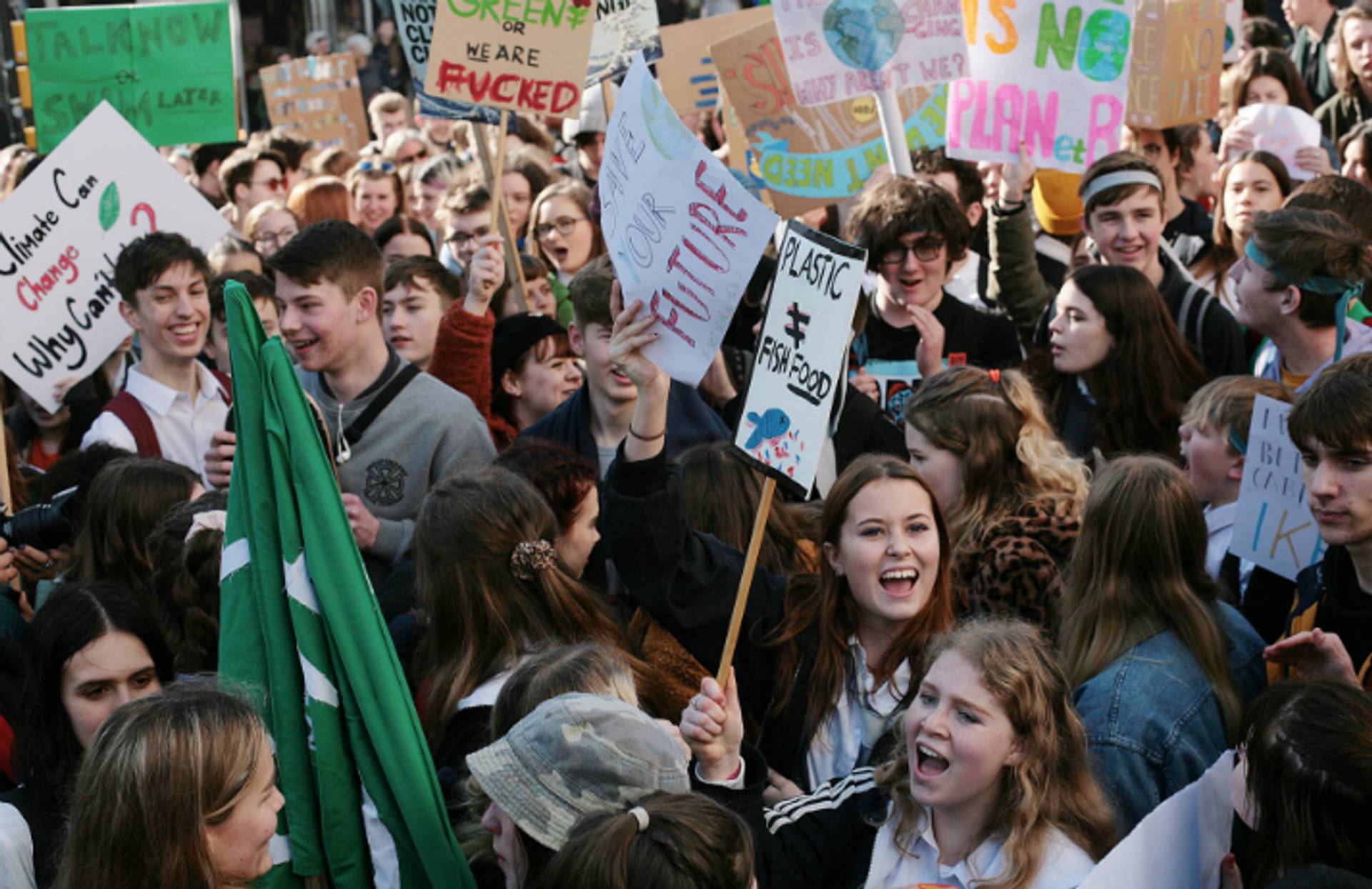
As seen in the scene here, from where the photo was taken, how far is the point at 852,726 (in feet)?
11.6

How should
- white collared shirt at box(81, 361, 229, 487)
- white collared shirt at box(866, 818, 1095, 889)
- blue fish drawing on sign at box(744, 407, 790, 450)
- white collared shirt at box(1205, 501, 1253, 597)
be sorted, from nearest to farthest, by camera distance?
white collared shirt at box(866, 818, 1095, 889) < blue fish drawing on sign at box(744, 407, 790, 450) < white collared shirt at box(1205, 501, 1253, 597) < white collared shirt at box(81, 361, 229, 487)

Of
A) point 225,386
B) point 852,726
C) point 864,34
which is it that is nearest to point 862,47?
point 864,34

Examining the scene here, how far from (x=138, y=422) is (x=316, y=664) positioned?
2925 mm

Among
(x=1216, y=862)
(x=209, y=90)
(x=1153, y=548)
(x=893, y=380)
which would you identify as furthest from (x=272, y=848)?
(x=209, y=90)

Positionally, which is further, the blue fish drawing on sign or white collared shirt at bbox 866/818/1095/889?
the blue fish drawing on sign

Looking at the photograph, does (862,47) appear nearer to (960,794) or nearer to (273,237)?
(273,237)

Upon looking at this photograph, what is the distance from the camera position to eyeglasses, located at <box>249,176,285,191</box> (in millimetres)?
10531

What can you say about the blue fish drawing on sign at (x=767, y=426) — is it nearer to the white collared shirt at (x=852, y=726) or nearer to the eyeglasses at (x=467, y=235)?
the white collared shirt at (x=852, y=726)

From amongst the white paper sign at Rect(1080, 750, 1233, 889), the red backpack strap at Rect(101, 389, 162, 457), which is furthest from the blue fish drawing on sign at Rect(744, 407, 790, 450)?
the red backpack strap at Rect(101, 389, 162, 457)

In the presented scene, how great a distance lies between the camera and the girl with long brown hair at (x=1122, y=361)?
5418 mm

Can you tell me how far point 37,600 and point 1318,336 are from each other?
4039 mm

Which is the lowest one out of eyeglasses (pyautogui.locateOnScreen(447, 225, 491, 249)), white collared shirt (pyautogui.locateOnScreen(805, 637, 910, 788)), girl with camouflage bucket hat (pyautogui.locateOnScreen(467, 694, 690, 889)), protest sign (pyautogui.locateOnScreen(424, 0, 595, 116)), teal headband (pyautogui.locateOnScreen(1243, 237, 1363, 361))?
eyeglasses (pyautogui.locateOnScreen(447, 225, 491, 249))

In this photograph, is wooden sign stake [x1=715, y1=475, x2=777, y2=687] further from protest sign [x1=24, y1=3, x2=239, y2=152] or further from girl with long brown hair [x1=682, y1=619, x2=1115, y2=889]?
protest sign [x1=24, y1=3, x2=239, y2=152]

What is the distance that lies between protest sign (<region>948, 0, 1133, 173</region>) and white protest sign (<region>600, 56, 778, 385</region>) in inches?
136
